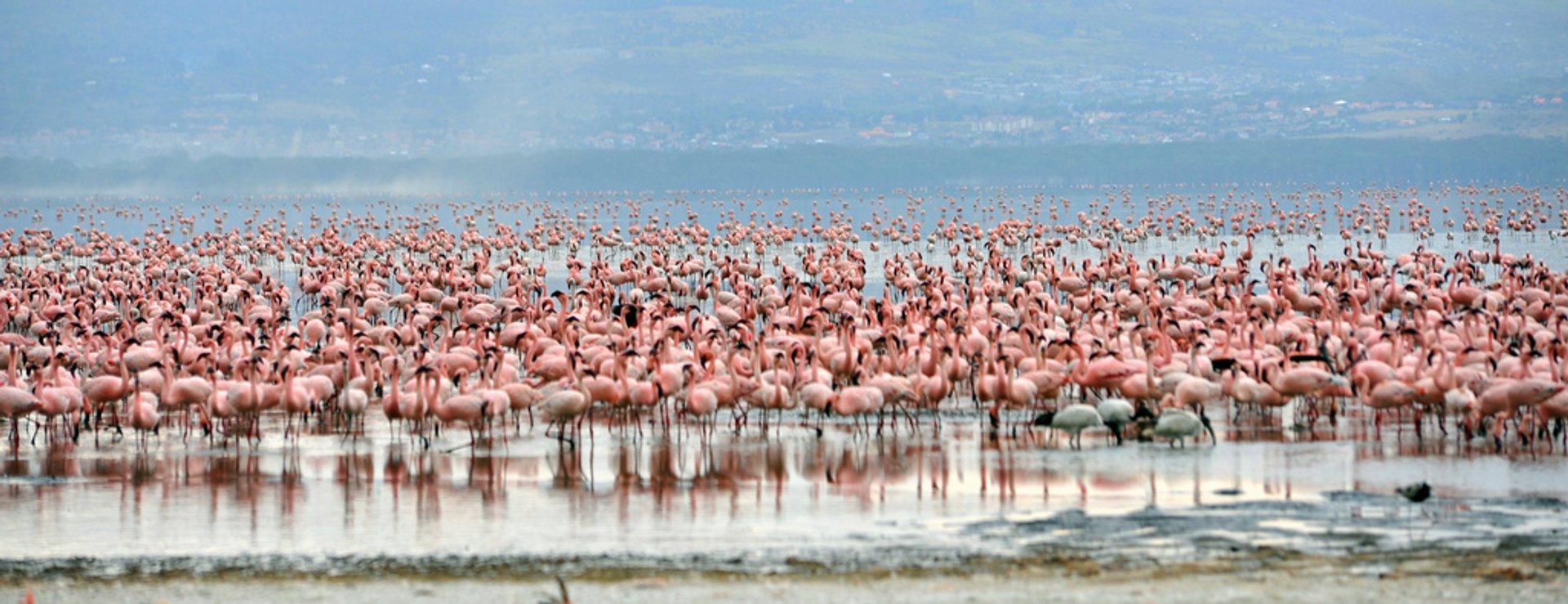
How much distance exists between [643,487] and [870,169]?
103886 mm

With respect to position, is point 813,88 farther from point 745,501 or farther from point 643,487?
point 745,501

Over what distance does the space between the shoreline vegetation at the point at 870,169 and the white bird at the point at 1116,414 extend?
285ft

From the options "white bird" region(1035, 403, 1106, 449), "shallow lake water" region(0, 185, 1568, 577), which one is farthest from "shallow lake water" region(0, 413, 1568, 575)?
"white bird" region(1035, 403, 1106, 449)

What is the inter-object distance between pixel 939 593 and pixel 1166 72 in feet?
566

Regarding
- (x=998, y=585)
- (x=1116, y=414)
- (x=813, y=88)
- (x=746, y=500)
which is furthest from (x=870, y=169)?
(x=998, y=585)

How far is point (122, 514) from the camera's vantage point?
1210cm

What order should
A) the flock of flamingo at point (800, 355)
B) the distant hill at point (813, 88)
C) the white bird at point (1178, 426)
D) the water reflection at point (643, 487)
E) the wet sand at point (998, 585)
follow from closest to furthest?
the wet sand at point (998, 585)
the water reflection at point (643, 487)
the white bird at point (1178, 426)
the flock of flamingo at point (800, 355)
the distant hill at point (813, 88)

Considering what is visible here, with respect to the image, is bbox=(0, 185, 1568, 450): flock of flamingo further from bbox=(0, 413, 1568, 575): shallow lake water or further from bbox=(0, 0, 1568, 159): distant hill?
bbox=(0, 0, 1568, 159): distant hill

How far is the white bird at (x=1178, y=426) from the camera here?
13570mm

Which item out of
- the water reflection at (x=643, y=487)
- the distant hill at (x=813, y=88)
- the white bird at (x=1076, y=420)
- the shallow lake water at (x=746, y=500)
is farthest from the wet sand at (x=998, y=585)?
the distant hill at (x=813, y=88)

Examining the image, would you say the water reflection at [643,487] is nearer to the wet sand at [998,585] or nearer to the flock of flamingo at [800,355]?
the flock of flamingo at [800,355]

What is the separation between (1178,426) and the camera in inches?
534

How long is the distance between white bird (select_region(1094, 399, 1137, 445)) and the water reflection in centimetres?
28

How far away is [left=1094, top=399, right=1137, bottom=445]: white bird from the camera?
13.9 meters
